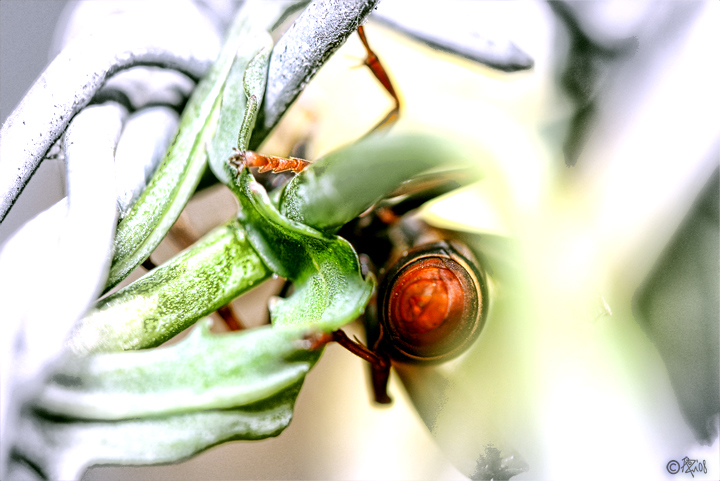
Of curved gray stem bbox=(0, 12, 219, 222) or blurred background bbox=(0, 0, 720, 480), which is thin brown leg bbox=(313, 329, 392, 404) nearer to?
blurred background bbox=(0, 0, 720, 480)

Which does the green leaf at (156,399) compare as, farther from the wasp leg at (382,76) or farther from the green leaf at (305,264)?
the wasp leg at (382,76)

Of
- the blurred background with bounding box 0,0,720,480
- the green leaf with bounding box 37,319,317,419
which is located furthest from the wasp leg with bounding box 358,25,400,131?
the green leaf with bounding box 37,319,317,419

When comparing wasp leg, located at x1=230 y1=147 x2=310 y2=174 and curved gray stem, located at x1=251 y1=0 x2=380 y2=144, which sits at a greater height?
curved gray stem, located at x1=251 y1=0 x2=380 y2=144

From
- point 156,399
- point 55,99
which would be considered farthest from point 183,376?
point 55,99

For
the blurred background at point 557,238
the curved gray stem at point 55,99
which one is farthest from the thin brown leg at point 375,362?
the curved gray stem at point 55,99

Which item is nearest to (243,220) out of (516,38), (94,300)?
(94,300)
